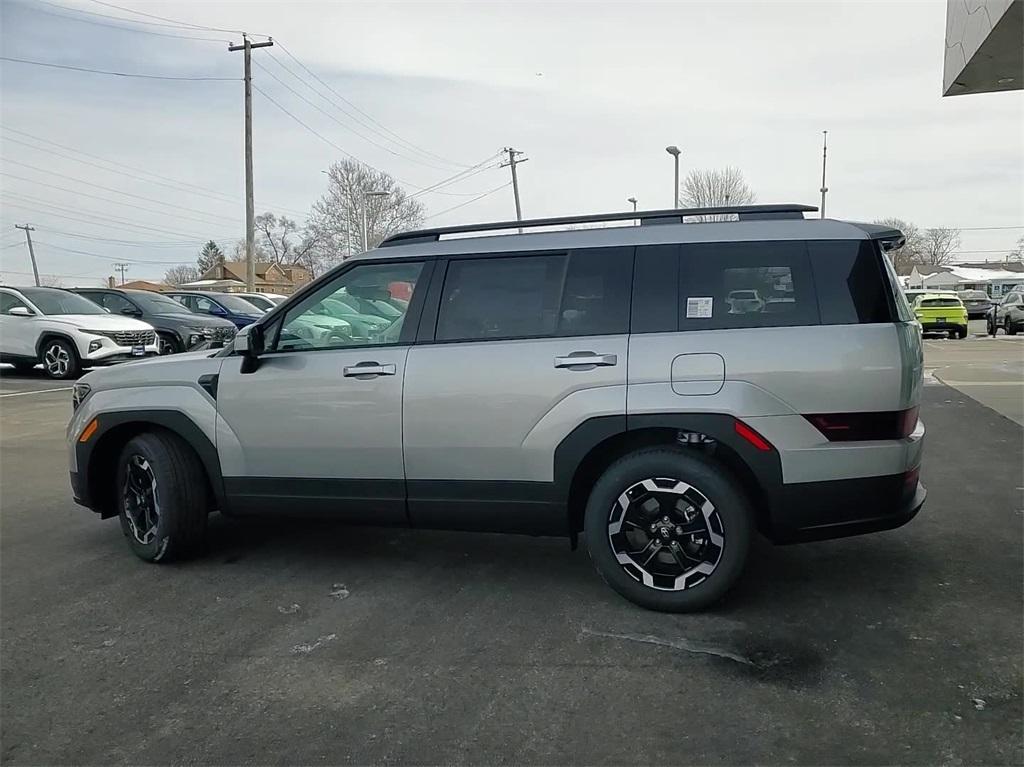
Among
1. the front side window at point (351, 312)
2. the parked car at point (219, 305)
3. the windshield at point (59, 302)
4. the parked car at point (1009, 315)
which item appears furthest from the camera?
the parked car at point (1009, 315)

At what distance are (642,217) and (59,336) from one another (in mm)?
13661

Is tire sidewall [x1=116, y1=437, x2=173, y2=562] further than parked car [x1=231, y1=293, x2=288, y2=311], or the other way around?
parked car [x1=231, y1=293, x2=288, y2=311]

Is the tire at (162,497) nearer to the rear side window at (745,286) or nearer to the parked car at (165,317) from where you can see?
the rear side window at (745,286)

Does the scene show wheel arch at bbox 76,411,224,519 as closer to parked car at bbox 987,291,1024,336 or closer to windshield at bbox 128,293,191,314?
windshield at bbox 128,293,191,314

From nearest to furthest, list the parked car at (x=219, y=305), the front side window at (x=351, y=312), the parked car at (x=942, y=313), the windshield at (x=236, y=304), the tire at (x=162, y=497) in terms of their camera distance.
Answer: the front side window at (x=351, y=312)
the tire at (x=162, y=497)
the parked car at (x=219, y=305)
the windshield at (x=236, y=304)
the parked car at (x=942, y=313)

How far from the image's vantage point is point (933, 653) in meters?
3.51

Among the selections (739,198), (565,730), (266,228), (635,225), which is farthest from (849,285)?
(266,228)

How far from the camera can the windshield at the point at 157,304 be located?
1758 cm

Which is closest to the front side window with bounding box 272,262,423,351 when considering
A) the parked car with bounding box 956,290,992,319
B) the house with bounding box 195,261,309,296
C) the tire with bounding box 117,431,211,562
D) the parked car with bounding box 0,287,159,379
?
the tire with bounding box 117,431,211,562

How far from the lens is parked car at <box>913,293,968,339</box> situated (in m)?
25.6

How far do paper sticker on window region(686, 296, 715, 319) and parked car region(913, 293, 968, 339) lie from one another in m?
24.5

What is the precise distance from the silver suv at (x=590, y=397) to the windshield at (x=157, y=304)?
13.9 m

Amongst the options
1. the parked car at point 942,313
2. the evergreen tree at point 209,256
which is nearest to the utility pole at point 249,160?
the parked car at point 942,313

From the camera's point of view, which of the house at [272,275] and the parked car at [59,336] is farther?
the house at [272,275]
